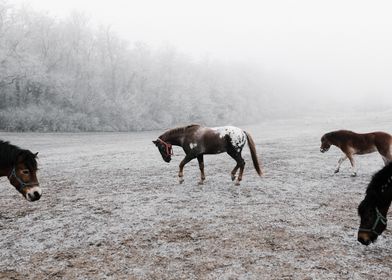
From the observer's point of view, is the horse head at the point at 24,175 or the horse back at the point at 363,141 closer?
the horse head at the point at 24,175

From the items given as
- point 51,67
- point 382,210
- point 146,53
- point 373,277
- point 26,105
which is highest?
point 146,53

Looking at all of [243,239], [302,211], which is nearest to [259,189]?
[302,211]

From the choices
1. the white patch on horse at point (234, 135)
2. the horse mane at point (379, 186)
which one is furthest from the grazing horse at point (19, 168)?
the horse mane at point (379, 186)

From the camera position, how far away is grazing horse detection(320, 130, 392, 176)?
10297 millimetres

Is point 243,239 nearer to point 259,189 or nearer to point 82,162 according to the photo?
point 259,189

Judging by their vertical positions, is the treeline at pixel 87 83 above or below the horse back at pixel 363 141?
above

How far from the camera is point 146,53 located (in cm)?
5359

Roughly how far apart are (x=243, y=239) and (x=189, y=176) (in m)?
5.75

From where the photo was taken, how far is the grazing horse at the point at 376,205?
4.75 meters

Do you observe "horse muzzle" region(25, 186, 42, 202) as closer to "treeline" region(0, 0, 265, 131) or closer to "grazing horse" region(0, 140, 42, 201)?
"grazing horse" region(0, 140, 42, 201)

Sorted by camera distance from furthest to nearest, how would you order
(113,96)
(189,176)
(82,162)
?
(113,96), (82,162), (189,176)

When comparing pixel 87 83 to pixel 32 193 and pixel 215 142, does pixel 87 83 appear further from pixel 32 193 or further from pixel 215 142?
pixel 32 193

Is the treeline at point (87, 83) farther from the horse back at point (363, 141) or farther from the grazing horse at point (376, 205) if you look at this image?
the grazing horse at point (376, 205)

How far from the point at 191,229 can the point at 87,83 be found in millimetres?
41870
